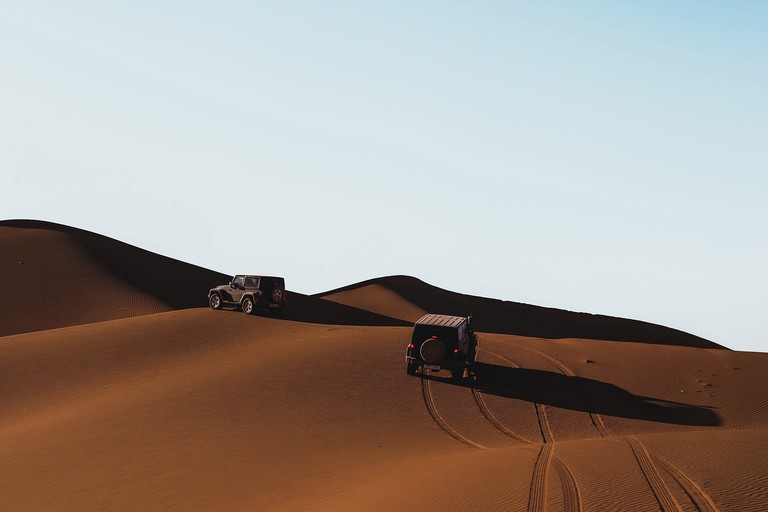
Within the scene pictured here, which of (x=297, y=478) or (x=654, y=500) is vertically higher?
(x=654, y=500)

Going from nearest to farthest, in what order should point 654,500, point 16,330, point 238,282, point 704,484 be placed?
point 654,500 → point 704,484 → point 238,282 → point 16,330

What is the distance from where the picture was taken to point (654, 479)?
13234 millimetres

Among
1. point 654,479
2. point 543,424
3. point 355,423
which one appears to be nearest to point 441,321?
point 543,424

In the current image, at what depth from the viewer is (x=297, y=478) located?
15555mm

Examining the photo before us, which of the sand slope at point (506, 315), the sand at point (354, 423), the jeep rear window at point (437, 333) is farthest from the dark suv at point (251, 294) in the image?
the sand slope at point (506, 315)

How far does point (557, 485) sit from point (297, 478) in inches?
214

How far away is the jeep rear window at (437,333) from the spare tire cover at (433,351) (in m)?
0.24

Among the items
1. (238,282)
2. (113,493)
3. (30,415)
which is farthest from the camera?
(238,282)

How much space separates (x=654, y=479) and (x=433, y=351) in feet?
34.3

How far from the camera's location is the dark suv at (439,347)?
23.2 metres

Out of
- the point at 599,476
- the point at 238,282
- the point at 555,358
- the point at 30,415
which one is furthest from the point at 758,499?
the point at 238,282

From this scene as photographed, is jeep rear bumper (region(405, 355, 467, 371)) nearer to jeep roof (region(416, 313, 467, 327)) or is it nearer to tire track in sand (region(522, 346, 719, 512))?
jeep roof (region(416, 313, 467, 327))

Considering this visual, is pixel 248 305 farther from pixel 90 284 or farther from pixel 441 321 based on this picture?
pixel 90 284

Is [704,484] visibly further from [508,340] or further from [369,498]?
[508,340]
